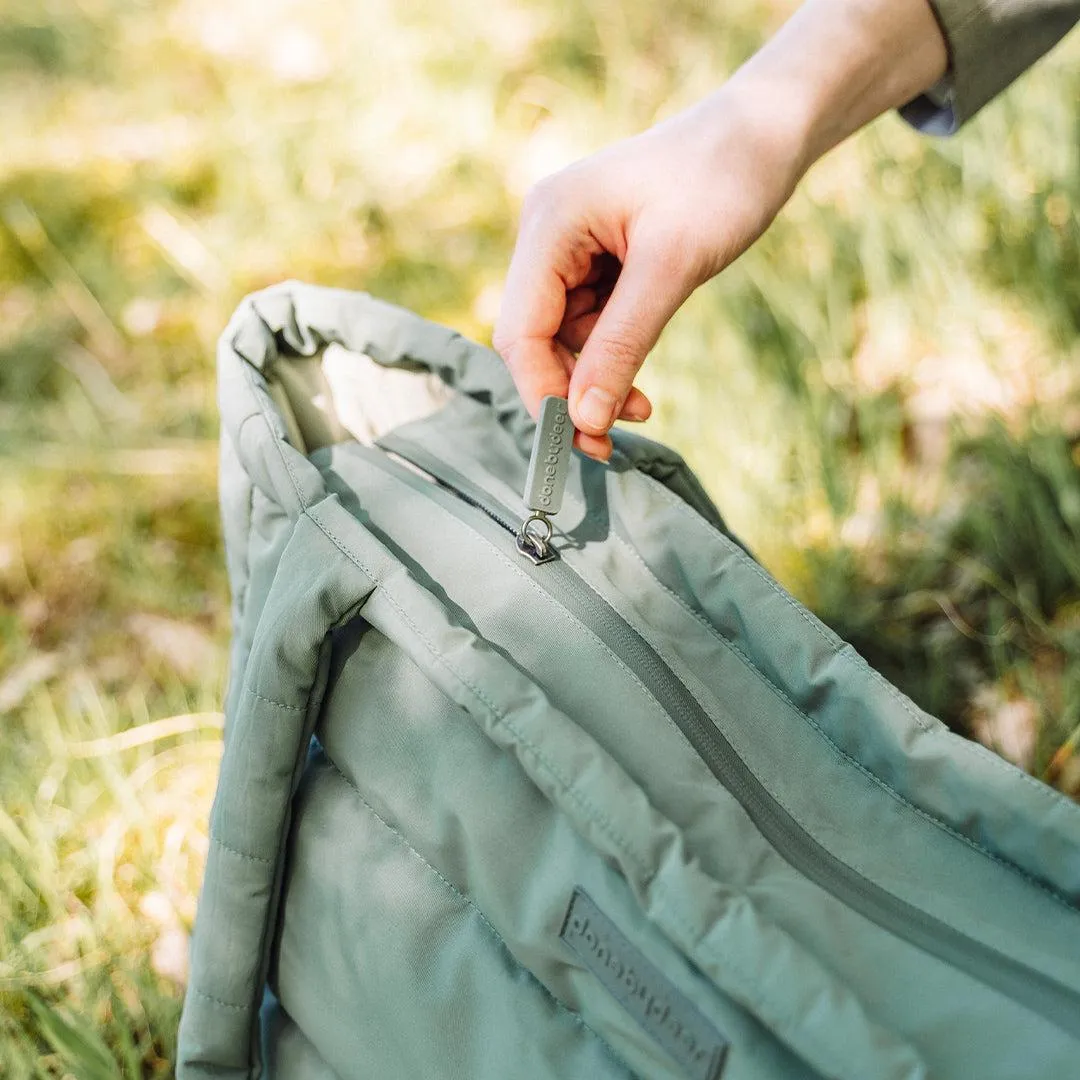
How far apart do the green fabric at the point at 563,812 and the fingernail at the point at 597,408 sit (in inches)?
2.0

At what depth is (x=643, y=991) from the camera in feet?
2.34

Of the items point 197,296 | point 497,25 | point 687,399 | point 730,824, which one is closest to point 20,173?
point 197,296

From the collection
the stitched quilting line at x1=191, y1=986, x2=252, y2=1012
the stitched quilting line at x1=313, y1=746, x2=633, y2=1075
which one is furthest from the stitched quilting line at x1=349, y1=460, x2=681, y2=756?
the stitched quilting line at x1=191, y1=986, x2=252, y2=1012

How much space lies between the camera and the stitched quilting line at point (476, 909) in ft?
2.58

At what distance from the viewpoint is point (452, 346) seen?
1103mm

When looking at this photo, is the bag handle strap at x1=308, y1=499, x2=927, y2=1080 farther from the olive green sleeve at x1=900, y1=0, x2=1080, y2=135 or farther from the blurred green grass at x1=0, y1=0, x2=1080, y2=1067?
the olive green sleeve at x1=900, y1=0, x2=1080, y2=135

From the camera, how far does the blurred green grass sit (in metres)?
1.35

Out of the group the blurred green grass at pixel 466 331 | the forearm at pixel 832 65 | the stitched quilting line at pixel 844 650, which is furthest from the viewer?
the blurred green grass at pixel 466 331

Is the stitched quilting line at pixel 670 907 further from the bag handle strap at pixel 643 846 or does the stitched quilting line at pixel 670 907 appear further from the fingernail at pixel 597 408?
the fingernail at pixel 597 408

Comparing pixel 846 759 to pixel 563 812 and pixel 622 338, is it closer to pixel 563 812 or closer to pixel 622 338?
pixel 563 812

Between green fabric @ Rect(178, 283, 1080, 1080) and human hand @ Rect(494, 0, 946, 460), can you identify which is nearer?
green fabric @ Rect(178, 283, 1080, 1080)

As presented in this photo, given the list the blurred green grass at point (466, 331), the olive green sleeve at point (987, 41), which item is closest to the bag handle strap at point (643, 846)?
the blurred green grass at point (466, 331)

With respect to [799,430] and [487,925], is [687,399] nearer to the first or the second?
[799,430]

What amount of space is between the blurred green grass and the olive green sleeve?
41cm
